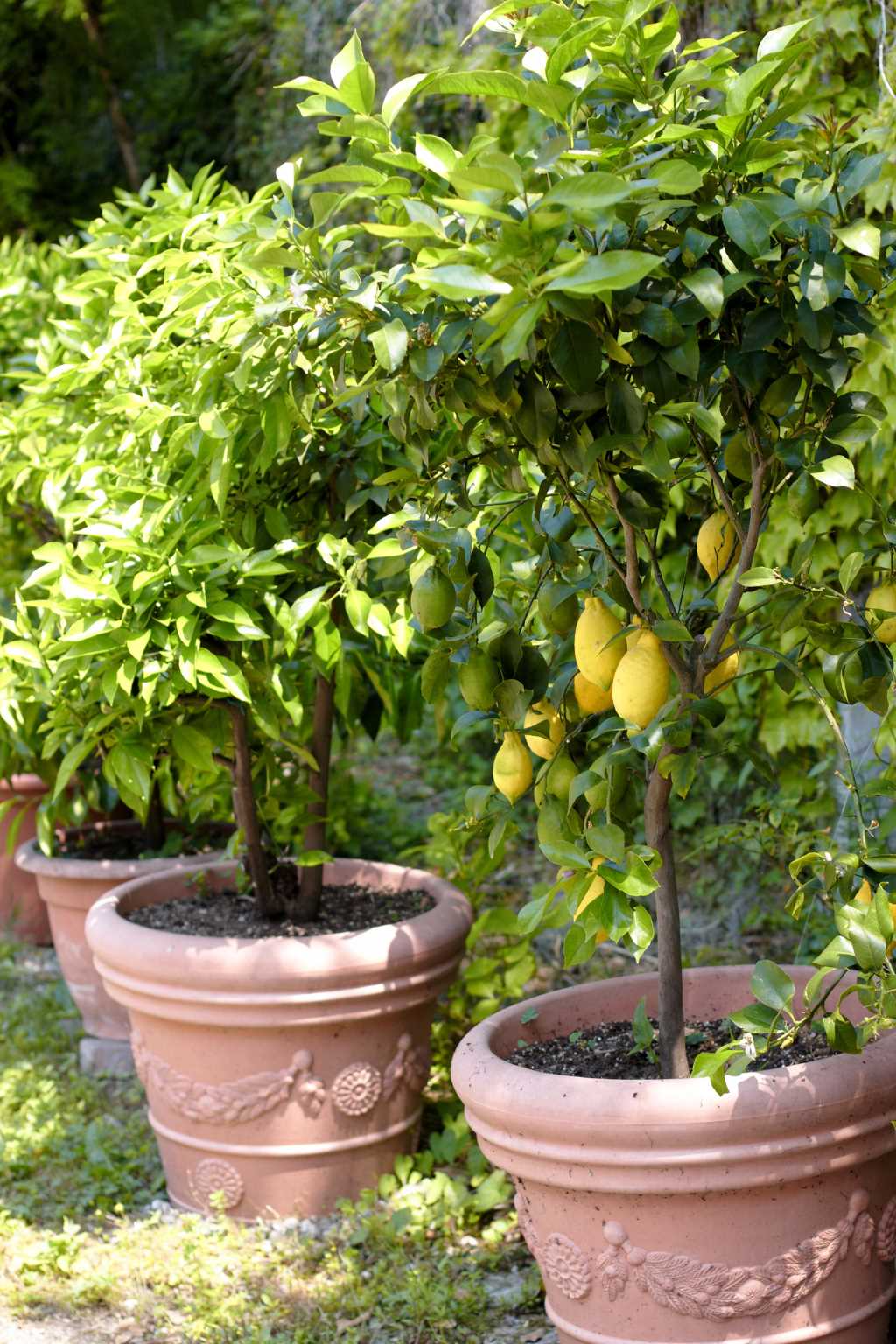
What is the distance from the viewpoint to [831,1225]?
1.64 m

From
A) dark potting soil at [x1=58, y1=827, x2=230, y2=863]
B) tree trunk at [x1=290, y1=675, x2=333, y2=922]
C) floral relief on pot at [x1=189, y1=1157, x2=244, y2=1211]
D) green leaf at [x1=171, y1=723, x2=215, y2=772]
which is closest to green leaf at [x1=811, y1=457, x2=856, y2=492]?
green leaf at [x1=171, y1=723, x2=215, y2=772]

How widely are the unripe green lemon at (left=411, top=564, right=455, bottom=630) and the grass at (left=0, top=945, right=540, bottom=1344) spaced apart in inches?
46.3

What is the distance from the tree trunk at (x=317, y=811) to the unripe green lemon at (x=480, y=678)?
996mm

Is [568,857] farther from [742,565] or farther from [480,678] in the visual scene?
[742,565]

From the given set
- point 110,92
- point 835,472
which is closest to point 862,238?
point 835,472

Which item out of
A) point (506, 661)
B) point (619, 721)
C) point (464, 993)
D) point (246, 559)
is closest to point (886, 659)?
point (619, 721)

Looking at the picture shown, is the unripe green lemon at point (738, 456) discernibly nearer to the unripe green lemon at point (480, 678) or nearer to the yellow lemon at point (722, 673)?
the yellow lemon at point (722, 673)

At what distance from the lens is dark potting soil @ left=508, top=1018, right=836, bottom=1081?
1812 mm

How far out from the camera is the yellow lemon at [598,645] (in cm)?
162

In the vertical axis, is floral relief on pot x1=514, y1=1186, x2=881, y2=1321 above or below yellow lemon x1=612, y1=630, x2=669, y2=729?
below

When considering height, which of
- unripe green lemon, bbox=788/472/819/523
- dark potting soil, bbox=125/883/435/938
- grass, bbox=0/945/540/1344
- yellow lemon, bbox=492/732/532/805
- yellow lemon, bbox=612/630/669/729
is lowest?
grass, bbox=0/945/540/1344

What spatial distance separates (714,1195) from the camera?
1.60m

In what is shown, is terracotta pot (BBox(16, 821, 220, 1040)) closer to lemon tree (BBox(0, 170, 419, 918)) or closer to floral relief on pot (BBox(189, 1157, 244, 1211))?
lemon tree (BBox(0, 170, 419, 918))

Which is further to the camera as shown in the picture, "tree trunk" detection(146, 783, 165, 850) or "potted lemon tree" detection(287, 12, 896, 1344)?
"tree trunk" detection(146, 783, 165, 850)
